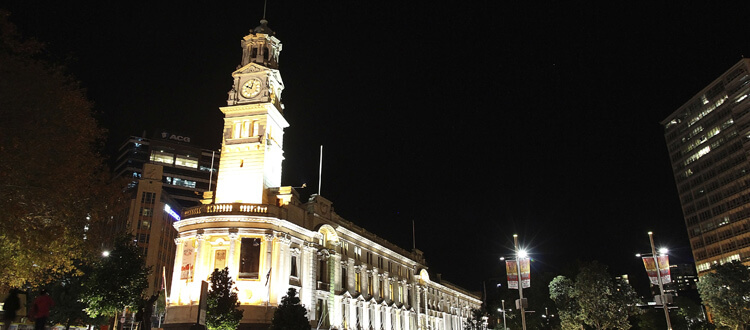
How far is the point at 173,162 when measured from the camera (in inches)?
5182

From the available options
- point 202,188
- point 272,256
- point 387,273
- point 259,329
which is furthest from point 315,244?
point 202,188

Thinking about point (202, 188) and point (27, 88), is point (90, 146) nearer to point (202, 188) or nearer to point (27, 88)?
point (27, 88)

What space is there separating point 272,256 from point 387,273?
89.9 ft

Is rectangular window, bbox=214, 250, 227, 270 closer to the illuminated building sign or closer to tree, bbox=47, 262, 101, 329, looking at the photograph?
tree, bbox=47, 262, 101, 329

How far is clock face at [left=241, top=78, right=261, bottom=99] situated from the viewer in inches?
2495

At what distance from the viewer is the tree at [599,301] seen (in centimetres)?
6188

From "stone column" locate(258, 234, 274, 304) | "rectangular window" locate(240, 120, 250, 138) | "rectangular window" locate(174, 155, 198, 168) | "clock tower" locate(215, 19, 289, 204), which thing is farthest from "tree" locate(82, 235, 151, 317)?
"rectangular window" locate(174, 155, 198, 168)

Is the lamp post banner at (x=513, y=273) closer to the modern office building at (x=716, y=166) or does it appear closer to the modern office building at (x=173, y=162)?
the modern office building at (x=716, y=166)

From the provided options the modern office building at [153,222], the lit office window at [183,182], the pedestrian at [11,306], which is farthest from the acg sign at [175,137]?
the pedestrian at [11,306]

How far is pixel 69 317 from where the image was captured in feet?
161

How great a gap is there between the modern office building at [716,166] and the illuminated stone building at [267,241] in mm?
76329

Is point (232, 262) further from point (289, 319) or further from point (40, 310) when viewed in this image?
point (40, 310)

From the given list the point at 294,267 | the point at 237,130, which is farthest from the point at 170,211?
the point at 294,267

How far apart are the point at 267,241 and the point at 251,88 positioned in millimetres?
19556
